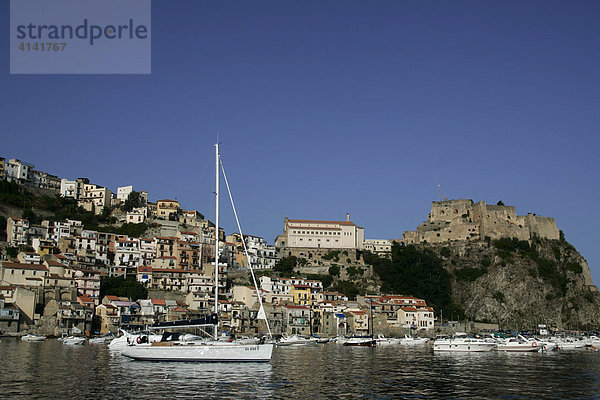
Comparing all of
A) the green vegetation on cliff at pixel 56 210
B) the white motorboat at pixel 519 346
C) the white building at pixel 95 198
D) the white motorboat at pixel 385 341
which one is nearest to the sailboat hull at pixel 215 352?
the white motorboat at pixel 519 346

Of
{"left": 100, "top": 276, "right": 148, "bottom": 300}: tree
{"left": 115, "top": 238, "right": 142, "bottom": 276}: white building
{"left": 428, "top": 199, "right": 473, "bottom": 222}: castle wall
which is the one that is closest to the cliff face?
{"left": 428, "top": 199, "right": 473, "bottom": 222}: castle wall

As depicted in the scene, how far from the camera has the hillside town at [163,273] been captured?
198 feet

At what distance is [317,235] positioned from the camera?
320 feet

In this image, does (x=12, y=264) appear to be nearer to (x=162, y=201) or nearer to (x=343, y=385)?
(x=162, y=201)

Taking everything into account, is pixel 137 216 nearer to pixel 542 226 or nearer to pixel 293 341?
pixel 293 341

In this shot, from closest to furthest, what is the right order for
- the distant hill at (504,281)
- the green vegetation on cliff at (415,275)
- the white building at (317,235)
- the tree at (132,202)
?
the distant hill at (504,281)
the green vegetation on cliff at (415,275)
the tree at (132,202)
the white building at (317,235)

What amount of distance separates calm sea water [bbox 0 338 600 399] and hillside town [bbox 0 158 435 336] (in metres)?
20.5

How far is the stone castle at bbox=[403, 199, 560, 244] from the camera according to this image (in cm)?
9862

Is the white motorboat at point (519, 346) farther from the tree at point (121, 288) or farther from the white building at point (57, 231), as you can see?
the white building at point (57, 231)

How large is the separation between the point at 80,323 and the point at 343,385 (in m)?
43.9

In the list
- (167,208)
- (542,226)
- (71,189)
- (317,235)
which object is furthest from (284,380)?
(542,226)

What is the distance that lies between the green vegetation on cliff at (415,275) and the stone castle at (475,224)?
26.7 ft

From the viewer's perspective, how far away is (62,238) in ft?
236

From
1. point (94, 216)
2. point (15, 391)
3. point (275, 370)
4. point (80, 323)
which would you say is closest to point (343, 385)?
point (275, 370)
